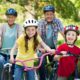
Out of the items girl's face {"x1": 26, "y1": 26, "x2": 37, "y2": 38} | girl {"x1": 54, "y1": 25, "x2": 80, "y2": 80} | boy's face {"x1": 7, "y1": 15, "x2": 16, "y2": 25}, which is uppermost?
boy's face {"x1": 7, "y1": 15, "x2": 16, "y2": 25}

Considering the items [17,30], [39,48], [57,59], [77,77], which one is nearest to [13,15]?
[17,30]

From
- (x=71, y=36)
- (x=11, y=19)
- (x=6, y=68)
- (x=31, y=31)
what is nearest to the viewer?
(x=71, y=36)

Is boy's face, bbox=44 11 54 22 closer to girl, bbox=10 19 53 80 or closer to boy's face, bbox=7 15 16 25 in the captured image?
boy's face, bbox=7 15 16 25

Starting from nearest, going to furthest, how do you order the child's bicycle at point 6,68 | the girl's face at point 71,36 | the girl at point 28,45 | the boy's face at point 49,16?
the girl's face at point 71,36 → the girl at point 28,45 → the child's bicycle at point 6,68 → the boy's face at point 49,16

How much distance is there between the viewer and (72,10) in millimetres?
13570

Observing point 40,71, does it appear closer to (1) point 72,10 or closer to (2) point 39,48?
(2) point 39,48

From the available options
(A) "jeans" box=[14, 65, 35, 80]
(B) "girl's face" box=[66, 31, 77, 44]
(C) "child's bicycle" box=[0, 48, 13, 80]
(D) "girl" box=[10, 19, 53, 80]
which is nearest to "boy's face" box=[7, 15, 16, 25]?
(C) "child's bicycle" box=[0, 48, 13, 80]

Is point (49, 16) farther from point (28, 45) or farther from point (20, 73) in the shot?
point (20, 73)

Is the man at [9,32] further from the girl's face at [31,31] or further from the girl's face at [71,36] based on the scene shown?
the girl's face at [71,36]

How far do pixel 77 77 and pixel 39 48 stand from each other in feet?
3.39

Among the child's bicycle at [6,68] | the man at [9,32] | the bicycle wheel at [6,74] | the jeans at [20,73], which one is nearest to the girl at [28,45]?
the jeans at [20,73]

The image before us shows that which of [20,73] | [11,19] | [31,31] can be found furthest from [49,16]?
[20,73]

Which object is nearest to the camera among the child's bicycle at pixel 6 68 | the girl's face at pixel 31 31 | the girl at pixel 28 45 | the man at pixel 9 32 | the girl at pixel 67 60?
the girl at pixel 67 60

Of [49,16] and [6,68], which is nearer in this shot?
[6,68]
